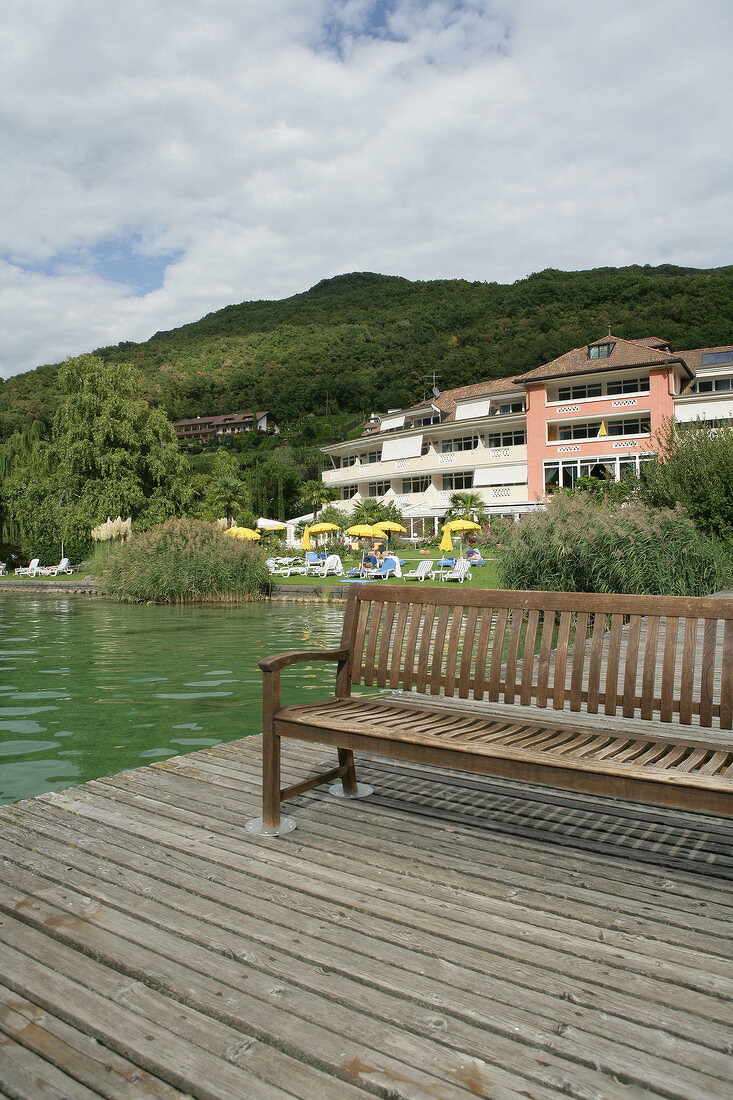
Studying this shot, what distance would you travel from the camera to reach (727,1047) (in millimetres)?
1930

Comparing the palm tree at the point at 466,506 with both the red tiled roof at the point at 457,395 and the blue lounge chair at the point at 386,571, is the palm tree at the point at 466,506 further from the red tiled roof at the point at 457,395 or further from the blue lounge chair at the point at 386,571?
the blue lounge chair at the point at 386,571

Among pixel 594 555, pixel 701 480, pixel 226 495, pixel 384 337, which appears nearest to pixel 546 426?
pixel 226 495

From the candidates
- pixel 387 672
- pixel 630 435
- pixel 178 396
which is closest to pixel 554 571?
pixel 387 672

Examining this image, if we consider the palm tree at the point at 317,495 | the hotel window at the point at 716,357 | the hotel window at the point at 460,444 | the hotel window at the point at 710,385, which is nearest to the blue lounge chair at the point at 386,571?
the hotel window at the point at 460,444

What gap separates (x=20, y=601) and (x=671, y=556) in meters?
19.5

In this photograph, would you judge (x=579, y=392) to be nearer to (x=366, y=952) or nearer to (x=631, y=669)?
(x=631, y=669)

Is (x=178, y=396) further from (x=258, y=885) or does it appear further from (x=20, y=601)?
(x=258, y=885)

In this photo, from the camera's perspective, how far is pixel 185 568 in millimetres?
22219

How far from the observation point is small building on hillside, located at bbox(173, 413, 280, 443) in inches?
4163

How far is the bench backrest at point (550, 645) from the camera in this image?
323 centimetres

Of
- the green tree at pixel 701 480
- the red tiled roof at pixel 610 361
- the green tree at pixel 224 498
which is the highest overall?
the red tiled roof at pixel 610 361

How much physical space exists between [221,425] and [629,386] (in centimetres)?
7665

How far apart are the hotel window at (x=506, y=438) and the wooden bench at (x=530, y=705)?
45.6 m

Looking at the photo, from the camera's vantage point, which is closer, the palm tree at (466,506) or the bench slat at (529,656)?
the bench slat at (529,656)
